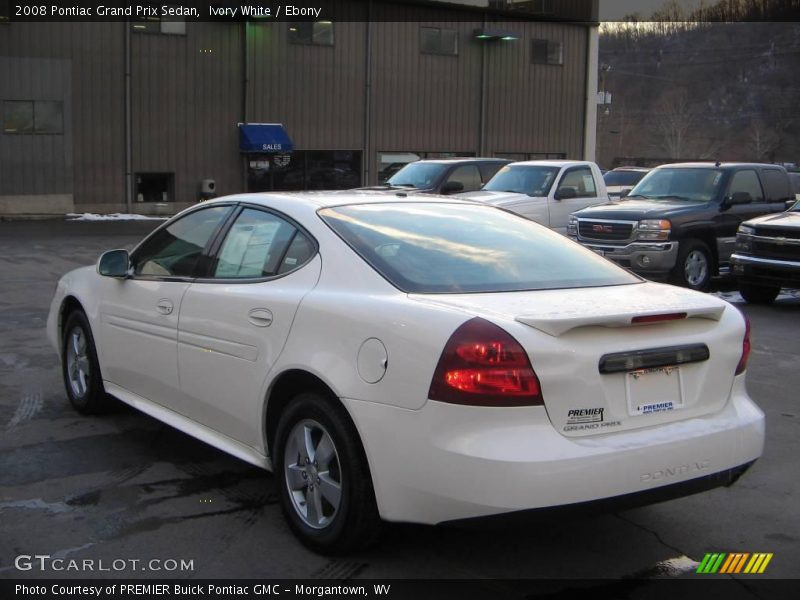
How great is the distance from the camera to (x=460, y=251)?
455cm

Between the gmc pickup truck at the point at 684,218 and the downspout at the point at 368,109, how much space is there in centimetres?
1913

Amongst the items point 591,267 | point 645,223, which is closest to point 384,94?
point 645,223

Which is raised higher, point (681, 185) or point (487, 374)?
point (681, 185)

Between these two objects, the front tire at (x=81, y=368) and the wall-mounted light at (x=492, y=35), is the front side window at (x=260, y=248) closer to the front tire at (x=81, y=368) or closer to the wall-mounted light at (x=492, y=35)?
the front tire at (x=81, y=368)

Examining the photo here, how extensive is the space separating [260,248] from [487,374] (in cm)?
177

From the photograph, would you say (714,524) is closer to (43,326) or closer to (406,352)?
(406,352)

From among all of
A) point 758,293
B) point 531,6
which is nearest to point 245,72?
point 531,6

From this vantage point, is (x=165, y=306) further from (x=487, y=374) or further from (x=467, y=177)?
(x=467, y=177)

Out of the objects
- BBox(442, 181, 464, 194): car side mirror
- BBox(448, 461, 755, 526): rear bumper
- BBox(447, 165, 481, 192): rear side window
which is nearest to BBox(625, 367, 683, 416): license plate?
BBox(448, 461, 755, 526): rear bumper

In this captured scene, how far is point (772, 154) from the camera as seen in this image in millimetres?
73125

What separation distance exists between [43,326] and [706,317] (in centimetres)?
763

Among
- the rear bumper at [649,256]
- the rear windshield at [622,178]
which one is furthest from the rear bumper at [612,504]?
the rear windshield at [622,178]

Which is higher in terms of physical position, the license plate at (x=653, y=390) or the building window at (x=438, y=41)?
the building window at (x=438, y=41)

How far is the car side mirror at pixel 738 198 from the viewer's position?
1380 centimetres
